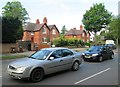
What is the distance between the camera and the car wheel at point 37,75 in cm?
855

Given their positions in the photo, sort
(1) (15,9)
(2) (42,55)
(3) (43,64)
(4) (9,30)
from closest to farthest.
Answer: (3) (43,64) < (2) (42,55) < (4) (9,30) < (1) (15,9)

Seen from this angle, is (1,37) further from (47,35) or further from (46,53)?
(47,35)

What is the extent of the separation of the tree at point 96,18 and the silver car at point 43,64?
60.7m

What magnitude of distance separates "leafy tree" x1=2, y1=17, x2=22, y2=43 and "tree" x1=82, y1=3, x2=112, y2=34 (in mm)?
44197

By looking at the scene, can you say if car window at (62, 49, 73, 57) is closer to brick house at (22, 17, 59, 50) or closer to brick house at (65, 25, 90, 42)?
brick house at (22, 17, 59, 50)

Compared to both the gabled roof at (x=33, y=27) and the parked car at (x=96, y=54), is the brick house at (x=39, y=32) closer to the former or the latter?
the gabled roof at (x=33, y=27)

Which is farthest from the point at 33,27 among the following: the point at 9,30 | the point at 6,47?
the point at 6,47

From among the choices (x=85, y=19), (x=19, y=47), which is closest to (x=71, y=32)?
(x=85, y=19)

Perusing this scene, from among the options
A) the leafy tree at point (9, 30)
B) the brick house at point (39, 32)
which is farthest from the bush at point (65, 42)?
the leafy tree at point (9, 30)

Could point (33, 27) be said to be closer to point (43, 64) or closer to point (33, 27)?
point (33, 27)

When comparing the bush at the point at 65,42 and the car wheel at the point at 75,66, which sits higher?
the bush at the point at 65,42

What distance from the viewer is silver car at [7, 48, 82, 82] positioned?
8.39 m

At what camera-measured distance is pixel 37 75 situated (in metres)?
8.79

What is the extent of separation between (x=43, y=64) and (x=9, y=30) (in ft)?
73.1
